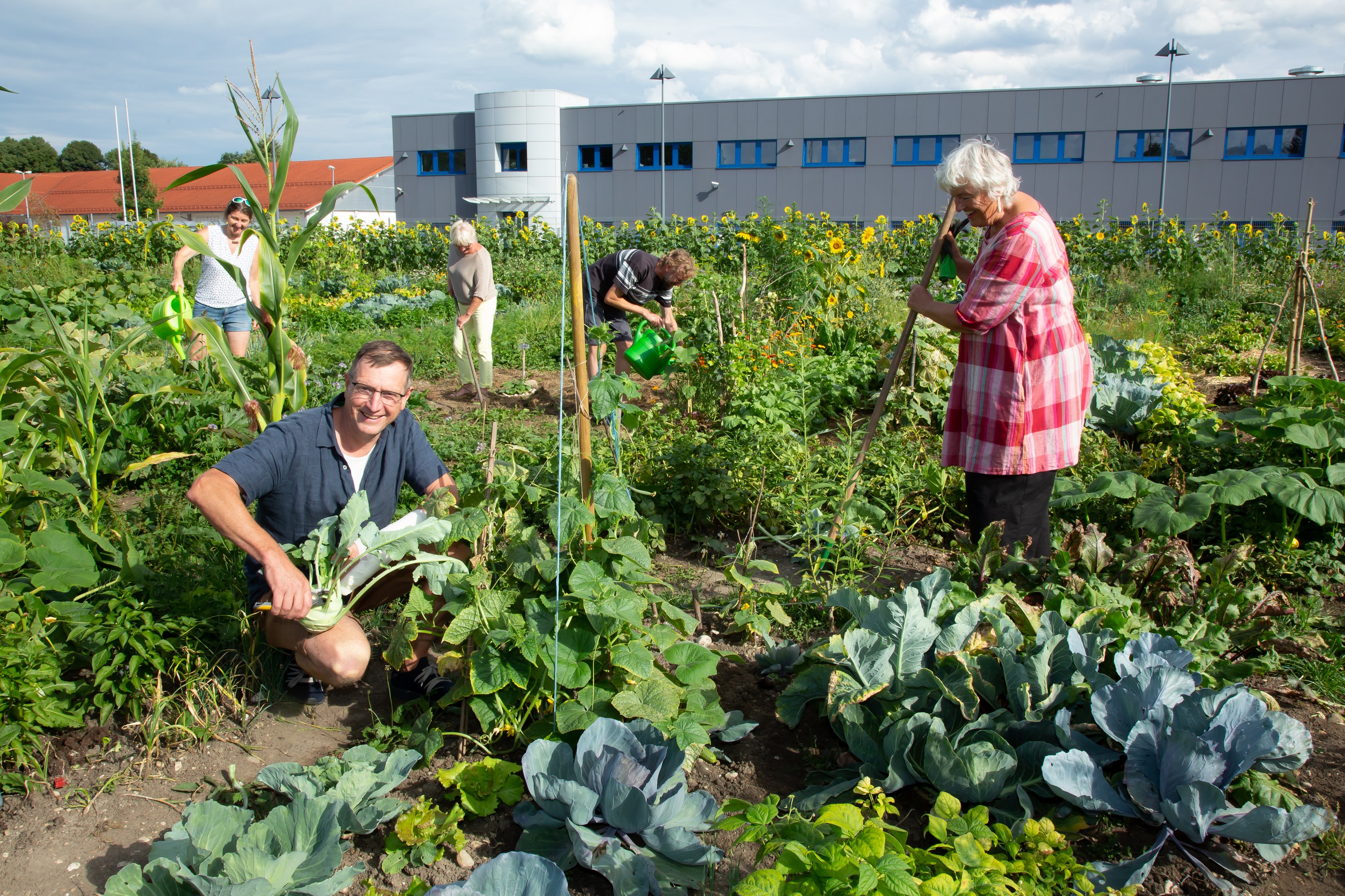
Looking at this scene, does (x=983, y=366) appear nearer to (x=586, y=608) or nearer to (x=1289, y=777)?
(x=1289, y=777)

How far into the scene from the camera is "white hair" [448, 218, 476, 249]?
6.41 metres

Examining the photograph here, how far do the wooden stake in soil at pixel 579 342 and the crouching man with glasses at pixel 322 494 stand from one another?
405 millimetres

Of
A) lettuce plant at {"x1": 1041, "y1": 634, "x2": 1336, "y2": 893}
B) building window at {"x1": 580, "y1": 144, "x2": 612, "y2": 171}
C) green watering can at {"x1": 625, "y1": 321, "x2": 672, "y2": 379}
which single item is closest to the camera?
lettuce plant at {"x1": 1041, "y1": 634, "x2": 1336, "y2": 893}

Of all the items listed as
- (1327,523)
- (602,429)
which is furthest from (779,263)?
(1327,523)

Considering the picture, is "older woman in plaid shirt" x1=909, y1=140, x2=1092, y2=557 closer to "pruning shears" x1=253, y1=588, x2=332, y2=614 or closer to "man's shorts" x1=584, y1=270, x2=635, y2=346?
"pruning shears" x1=253, y1=588, x2=332, y2=614

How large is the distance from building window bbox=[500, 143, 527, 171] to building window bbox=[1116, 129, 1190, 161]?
73.3 feet

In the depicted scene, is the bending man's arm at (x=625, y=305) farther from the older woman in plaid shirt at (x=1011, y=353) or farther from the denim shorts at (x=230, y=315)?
the older woman in plaid shirt at (x=1011, y=353)

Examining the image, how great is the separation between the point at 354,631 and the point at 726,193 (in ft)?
105

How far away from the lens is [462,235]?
6426 millimetres

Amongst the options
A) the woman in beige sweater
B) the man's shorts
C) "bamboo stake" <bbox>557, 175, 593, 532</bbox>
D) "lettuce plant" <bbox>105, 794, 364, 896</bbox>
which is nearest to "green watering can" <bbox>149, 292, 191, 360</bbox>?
the woman in beige sweater

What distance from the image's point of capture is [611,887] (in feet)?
6.25

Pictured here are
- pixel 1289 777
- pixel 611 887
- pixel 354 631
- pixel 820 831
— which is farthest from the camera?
pixel 354 631

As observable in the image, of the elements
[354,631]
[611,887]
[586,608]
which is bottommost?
[611,887]

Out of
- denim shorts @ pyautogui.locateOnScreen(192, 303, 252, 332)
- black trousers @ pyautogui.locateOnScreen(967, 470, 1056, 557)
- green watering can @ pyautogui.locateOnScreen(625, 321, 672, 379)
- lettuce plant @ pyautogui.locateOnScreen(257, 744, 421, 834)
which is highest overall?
denim shorts @ pyautogui.locateOnScreen(192, 303, 252, 332)
